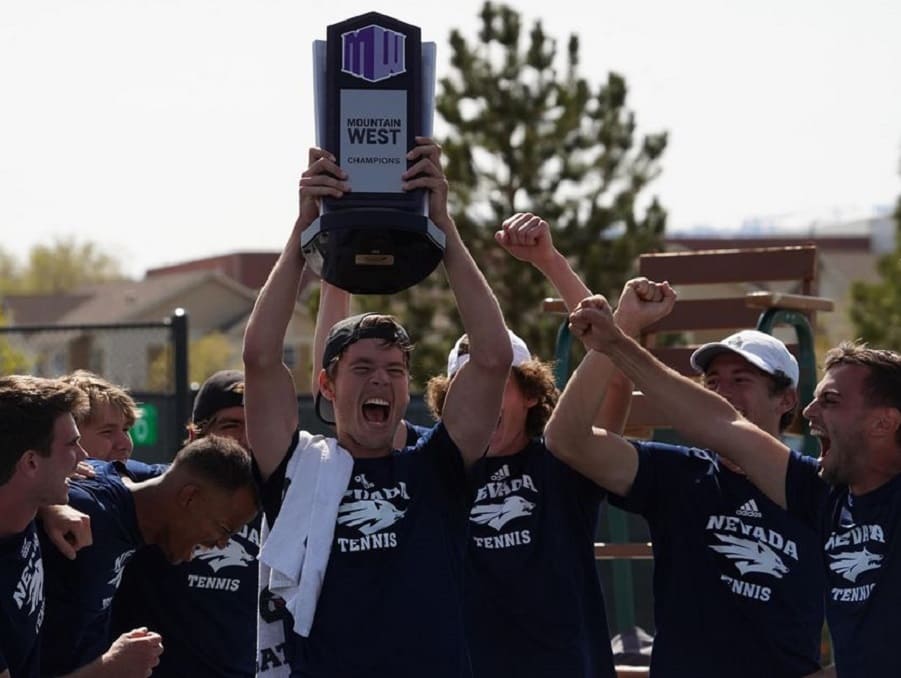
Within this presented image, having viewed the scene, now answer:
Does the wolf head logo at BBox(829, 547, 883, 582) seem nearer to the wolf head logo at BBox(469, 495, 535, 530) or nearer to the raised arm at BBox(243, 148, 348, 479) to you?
the wolf head logo at BBox(469, 495, 535, 530)

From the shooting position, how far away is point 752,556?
16.5ft

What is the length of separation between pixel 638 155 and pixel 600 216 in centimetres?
87

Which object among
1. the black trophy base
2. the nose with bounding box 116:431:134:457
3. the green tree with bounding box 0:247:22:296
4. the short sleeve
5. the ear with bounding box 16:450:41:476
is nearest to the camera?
the black trophy base

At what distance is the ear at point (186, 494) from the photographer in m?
5.21

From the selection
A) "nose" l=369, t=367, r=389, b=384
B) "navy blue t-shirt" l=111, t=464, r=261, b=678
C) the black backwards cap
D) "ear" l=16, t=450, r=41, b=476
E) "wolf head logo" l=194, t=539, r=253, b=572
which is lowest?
"navy blue t-shirt" l=111, t=464, r=261, b=678

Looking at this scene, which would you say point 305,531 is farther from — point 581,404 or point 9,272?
point 9,272

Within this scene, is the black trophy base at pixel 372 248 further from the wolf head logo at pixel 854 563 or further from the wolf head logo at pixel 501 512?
the wolf head logo at pixel 854 563

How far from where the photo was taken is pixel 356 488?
4547 mm

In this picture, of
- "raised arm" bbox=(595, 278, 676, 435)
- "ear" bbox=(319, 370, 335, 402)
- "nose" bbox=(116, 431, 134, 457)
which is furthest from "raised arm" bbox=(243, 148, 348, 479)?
"nose" bbox=(116, 431, 134, 457)

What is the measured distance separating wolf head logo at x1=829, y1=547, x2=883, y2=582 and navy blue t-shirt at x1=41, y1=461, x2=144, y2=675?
2.15 m

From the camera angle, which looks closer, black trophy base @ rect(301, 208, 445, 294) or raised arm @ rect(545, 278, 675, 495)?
black trophy base @ rect(301, 208, 445, 294)

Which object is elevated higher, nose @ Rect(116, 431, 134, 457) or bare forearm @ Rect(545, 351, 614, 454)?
bare forearm @ Rect(545, 351, 614, 454)

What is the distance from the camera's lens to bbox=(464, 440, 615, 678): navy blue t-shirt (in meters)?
5.17

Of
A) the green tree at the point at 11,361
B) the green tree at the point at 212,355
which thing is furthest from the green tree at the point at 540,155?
the green tree at the point at 212,355
